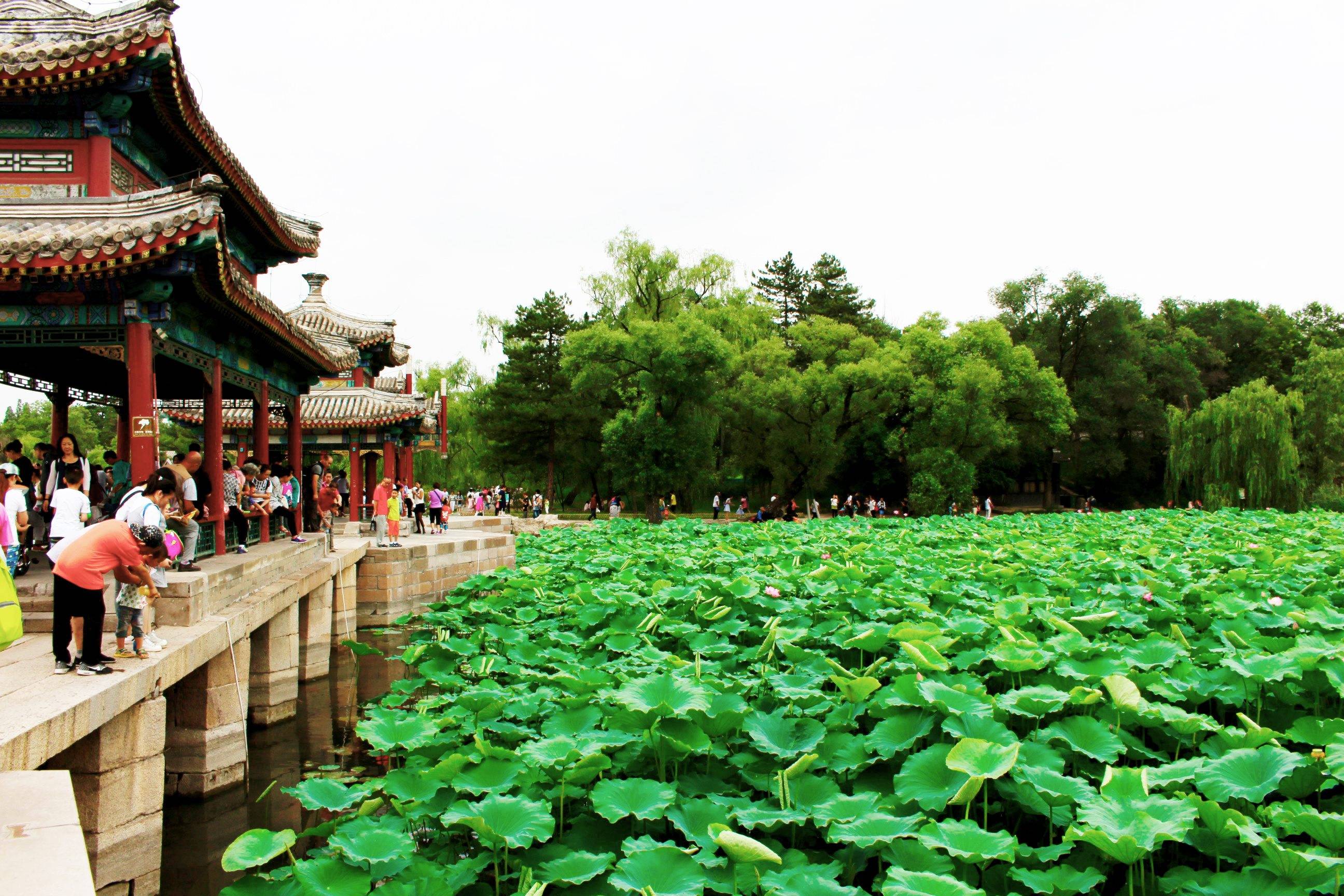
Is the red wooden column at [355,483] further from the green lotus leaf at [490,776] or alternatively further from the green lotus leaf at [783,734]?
the green lotus leaf at [783,734]

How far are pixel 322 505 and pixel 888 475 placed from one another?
2155 cm

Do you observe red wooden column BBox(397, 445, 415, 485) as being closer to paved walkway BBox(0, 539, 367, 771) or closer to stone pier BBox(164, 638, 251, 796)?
paved walkway BBox(0, 539, 367, 771)

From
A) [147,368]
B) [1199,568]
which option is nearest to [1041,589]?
[1199,568]

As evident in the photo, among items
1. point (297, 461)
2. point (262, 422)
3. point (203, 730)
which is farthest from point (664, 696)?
point (297, 461)

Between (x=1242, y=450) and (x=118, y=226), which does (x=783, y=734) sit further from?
(x=1242, y=450)

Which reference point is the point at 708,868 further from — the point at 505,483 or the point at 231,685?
the point at 505,483

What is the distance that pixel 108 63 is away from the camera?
7.42 metres

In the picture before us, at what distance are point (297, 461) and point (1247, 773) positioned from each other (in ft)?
38.1

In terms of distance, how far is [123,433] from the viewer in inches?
435

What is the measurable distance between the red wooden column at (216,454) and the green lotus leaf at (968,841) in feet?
23.7

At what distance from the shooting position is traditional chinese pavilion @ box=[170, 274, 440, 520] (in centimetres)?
1855

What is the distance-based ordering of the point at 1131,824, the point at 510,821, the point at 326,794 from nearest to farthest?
the point at 1131,824 < the point at 510,821 < the point at 326,794

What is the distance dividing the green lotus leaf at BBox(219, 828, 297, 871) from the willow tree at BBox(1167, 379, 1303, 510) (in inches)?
1103

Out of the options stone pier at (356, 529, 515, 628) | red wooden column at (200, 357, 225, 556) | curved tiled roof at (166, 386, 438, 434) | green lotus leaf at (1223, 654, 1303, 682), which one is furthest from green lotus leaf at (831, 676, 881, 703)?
curved tiled roof at (166, 386, 438, 434)
